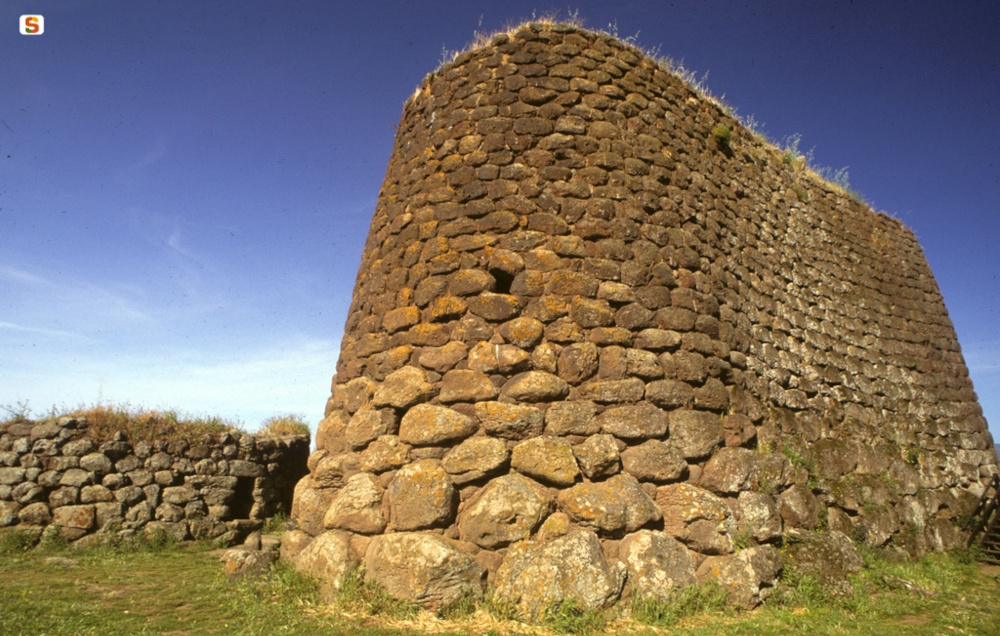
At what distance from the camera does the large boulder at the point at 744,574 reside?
455 cm

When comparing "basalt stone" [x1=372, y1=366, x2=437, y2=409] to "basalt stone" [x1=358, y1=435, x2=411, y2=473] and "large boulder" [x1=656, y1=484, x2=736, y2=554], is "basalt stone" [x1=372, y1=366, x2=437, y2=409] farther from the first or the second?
"large boulder" [x1=656, y1=484, x2=736, y2=554]

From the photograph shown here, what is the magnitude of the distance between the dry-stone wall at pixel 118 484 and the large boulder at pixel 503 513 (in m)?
6.11

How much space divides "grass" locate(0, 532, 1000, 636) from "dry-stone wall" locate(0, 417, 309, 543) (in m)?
2.00

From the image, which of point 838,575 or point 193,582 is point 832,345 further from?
point 193,582

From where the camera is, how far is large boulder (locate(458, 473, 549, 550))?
4.39 meters

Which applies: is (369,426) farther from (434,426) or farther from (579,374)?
(579,374)

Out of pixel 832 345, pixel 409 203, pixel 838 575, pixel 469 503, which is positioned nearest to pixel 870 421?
pixel 832 345

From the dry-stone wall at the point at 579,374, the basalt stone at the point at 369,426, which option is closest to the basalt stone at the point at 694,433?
the dry-stone wall at the point at 579,374

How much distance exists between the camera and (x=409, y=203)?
6141 mm

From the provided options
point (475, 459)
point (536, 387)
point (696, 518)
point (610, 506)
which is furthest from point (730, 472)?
point (475, 459)

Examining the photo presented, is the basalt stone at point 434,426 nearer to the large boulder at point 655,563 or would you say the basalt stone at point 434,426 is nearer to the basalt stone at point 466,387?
the basalt stone at point 466,387

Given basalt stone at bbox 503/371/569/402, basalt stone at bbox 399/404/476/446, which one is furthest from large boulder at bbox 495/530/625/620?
basalt stone at bbox 503/371/569/402

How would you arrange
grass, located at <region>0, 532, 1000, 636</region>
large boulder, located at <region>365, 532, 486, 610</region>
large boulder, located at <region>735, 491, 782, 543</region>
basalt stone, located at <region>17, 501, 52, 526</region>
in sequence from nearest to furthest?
grass, located at <region>0, 532, 1000, 636</region>
large boulder, located at <region>365, 532, 486, 610</region>
large boulder, located at <region>735, 491, 782, 543</region>
basalt stone, located at <region>17, 501, 52, 526</region>

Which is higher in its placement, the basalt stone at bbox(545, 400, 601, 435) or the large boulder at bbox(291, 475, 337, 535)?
the basalt stone at bbox(545, 400, 601, 435)
